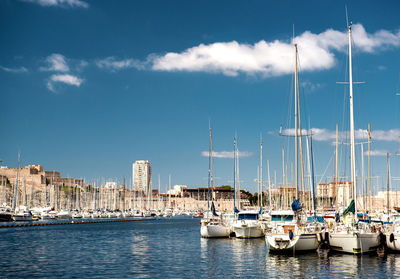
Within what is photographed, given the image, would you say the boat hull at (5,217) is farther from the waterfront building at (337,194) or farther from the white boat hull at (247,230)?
the white boat hull at (247,230)

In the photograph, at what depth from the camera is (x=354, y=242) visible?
1337 inches

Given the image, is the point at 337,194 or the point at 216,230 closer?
the point at 337,194

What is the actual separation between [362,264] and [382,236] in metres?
8.16

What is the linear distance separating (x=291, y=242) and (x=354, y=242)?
183 inches

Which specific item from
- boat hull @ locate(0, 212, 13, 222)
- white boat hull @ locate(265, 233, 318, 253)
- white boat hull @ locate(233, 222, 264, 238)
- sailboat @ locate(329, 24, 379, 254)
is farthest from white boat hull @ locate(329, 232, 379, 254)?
boat hull @ locate(0, 212, 13, 222)

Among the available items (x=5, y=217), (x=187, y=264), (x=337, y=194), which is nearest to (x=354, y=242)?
(x=187, y=264)

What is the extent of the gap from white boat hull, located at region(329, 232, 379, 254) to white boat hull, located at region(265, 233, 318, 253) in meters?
1.79

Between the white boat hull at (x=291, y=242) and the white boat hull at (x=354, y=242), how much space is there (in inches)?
70.4

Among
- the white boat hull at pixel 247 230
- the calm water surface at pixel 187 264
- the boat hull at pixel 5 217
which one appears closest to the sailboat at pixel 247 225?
the white boat hull at pixel 247 230

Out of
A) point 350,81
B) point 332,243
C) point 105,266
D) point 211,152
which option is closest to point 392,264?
point 332,243

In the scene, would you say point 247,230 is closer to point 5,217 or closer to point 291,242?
point 291,242

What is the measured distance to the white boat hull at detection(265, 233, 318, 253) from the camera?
116ft

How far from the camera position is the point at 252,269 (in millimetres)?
31031

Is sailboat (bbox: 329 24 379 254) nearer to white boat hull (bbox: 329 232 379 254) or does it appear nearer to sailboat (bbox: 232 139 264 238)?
white boat hull (bbox: 329 232 379 254)
